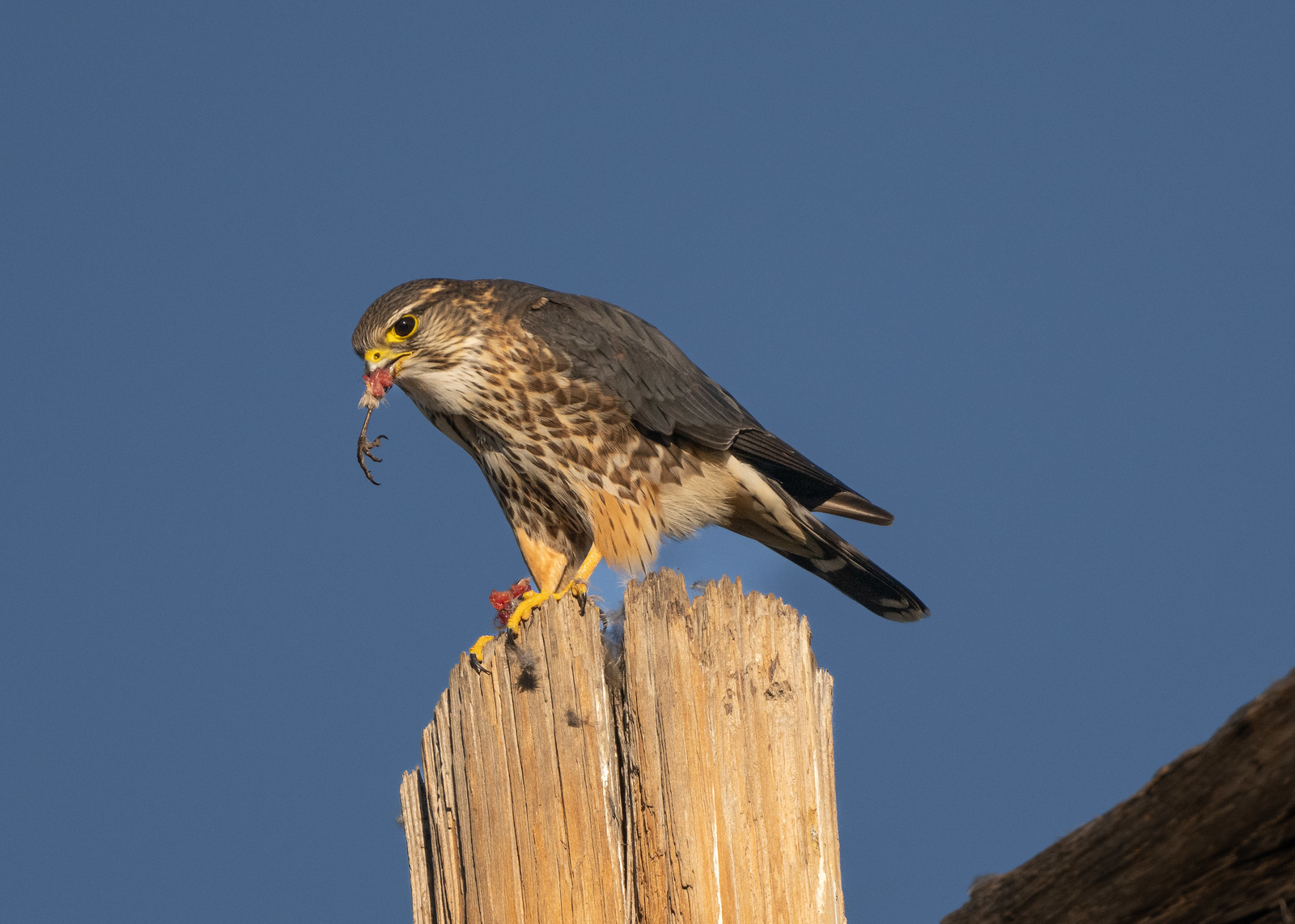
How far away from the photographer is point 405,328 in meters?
4.26

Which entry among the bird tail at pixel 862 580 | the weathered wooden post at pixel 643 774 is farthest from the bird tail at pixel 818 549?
the weathered wooden post at pixel 643 774

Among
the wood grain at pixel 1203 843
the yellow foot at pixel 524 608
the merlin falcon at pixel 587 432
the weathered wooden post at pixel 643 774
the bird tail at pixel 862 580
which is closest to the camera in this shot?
the wood grain at pixel 1203 843

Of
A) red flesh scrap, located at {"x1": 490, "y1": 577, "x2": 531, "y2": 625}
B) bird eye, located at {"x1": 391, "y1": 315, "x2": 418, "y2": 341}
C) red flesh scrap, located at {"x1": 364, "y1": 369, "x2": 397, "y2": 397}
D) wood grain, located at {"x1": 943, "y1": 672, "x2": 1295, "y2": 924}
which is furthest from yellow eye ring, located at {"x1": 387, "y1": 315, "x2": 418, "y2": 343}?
wood grain, located at {"x1": 943, "y1": 672, "x2": 1295, "y2": 924}

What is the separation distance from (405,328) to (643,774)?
2.48 metres

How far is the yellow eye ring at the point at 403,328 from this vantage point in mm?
4254

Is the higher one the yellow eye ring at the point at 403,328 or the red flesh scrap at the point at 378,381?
the yellow eye ring at the point at 403,328

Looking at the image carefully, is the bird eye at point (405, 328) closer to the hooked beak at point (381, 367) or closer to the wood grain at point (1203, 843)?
the hooked beak at point (381, 367)

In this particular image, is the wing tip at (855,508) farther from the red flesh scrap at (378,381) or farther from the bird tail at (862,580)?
the red flesh scrap at (378,381)

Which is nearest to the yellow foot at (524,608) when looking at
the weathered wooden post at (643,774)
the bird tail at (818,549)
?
the weathered wooden post at (643,774)

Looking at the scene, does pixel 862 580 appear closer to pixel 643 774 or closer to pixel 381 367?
pixel 381 367

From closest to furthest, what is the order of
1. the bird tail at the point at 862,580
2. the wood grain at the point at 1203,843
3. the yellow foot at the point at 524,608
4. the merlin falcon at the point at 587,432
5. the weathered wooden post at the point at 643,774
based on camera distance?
the wood grain at the point at 1203,843
the weathered wooden post at the point at 643,774
the yellow foot at the point at 524,608
the merlin falcon at the point at 587,432
the bird tail at the point at 862,580

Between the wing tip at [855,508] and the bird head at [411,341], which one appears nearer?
the bird head at [411,341]

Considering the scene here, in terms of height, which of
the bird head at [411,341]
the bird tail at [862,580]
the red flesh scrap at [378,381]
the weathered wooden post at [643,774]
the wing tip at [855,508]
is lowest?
the weathered wooden post at [643,774]

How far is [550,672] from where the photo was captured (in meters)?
2.38
